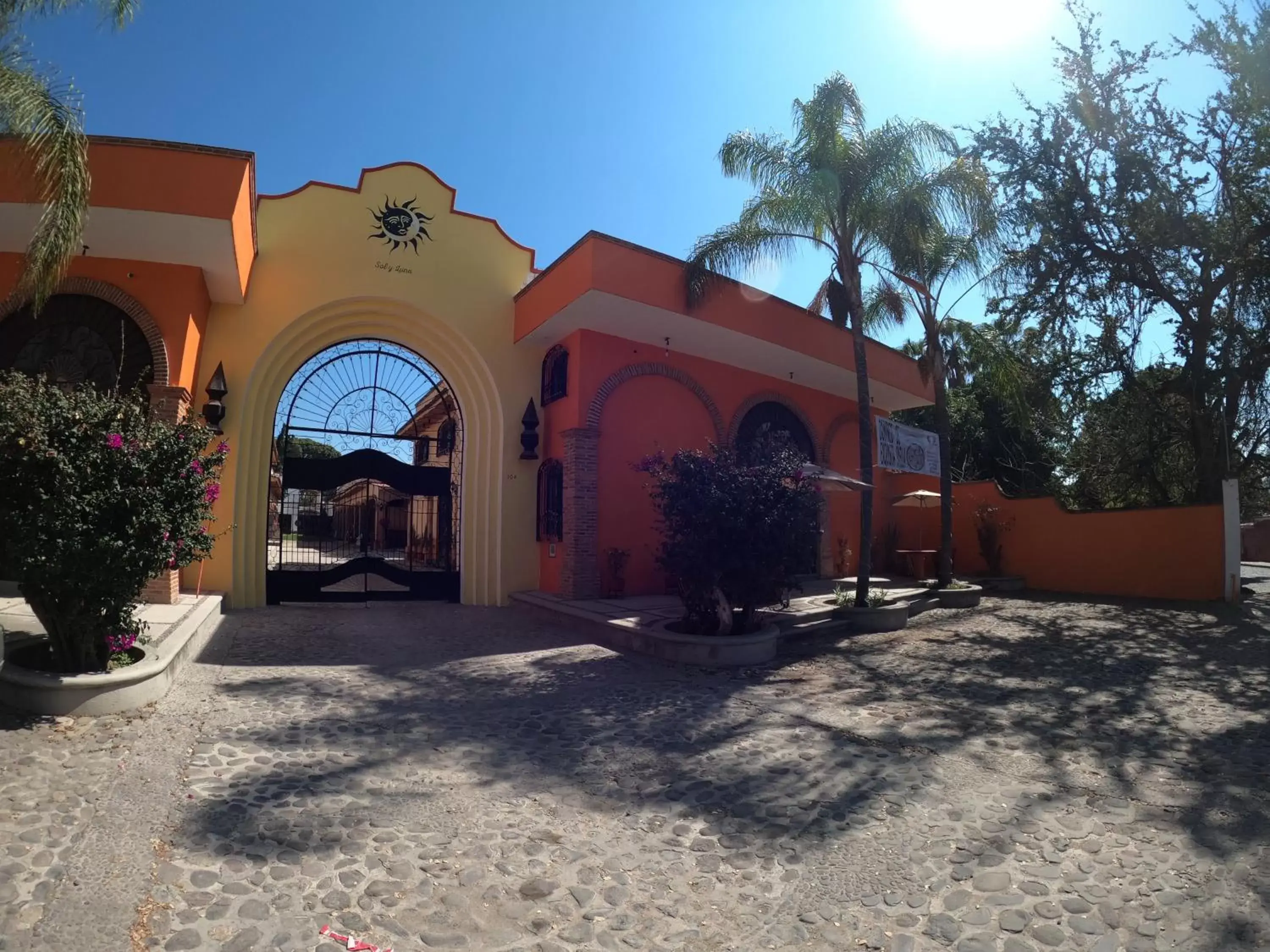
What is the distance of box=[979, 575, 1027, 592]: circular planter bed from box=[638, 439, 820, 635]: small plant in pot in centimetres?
867

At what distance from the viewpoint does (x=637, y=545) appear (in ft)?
41.0

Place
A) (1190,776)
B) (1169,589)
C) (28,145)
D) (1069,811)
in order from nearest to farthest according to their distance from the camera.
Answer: (1069,811), (1190,776), (28,145), (1169,589)

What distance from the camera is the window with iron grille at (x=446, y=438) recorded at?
13172 millimetres

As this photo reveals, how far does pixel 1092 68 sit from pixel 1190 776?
12580mm

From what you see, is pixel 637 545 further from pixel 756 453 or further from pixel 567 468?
pixel 756 453

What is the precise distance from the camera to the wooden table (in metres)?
16.6

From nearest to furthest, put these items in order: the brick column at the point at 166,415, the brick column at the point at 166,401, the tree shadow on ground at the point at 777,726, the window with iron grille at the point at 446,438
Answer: the tree shadow on ground at the point at 777,726
the brick column at the point at 166,415
the brick column at the point at 166,401
the window with iron grille at the point at 446,438

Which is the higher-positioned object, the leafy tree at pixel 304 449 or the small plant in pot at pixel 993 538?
the leafy tree at pixel 304 449

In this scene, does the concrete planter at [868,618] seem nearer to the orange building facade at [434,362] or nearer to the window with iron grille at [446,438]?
the orange building facade at [434,362]

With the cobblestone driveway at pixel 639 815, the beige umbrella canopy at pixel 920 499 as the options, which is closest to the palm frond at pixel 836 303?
the beige umbrella canopy at pixel 920 499

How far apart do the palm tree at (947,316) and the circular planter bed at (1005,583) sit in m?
2.47

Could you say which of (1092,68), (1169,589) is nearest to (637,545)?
(1169,589)

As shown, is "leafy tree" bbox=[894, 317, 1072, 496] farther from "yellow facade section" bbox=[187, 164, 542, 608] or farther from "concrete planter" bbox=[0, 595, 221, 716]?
"concrete planter" bbox=[0, 595, 221, 716]

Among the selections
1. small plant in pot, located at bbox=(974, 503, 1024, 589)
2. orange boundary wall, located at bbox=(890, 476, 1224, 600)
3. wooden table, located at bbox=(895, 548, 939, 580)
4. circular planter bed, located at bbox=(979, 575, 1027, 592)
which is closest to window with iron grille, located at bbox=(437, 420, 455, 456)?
wooden table, located at bbox=(895, 548, 939, 580)
